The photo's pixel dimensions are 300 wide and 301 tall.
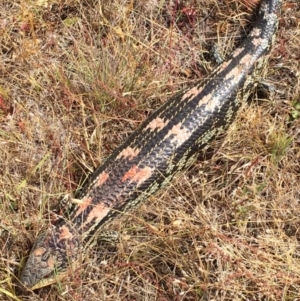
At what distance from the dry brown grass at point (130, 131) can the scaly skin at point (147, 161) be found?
15cm

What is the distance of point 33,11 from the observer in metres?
4.84

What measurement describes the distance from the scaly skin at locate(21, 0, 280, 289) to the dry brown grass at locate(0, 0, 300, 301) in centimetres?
15

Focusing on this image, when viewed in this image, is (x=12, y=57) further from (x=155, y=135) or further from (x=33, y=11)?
(x=155, y=135)

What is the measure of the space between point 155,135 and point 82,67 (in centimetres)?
88

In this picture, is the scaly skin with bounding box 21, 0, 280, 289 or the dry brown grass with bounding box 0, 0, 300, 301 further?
the dry brown grass with bounding box 0, 0, 300, 301

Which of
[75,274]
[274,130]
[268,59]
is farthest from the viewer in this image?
[268,59]

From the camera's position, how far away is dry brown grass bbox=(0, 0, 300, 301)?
4.00 m

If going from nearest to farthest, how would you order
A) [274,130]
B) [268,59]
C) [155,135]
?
[155,135]
[274,130]
[268,59]

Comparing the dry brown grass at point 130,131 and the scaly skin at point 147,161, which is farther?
the dry brown grass at point 130,131

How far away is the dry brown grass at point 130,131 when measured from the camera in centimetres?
400

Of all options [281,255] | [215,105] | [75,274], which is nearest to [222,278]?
[281,255]

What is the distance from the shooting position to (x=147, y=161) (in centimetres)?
406

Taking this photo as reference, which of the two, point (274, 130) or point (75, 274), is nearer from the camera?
point (75, 274)

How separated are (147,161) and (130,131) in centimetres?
55
